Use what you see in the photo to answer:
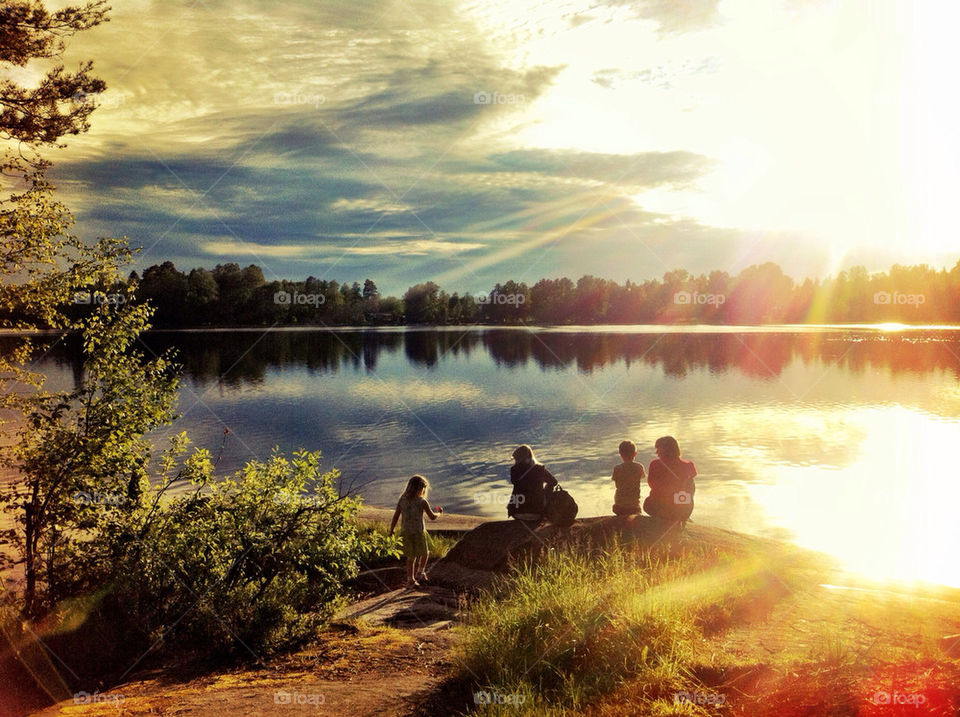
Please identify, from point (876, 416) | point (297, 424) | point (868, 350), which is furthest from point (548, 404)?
point (868, 350)

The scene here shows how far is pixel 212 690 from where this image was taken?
7250mm

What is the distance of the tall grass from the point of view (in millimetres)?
6066

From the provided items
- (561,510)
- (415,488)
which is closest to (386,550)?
(415,488)

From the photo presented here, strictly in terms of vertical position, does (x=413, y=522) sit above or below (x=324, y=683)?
above

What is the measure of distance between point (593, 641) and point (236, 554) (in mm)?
5234

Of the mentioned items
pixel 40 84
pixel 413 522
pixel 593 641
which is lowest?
pixel 413 522

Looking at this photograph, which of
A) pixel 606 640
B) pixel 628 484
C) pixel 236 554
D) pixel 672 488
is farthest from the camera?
pixel 628 484

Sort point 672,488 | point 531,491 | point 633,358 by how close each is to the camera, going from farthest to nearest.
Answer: point 633,358
point 531,491
point 672,488

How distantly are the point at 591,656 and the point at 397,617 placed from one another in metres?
4.23

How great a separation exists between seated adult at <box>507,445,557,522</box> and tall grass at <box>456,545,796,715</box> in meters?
3.55

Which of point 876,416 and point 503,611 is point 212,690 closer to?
point 503,611

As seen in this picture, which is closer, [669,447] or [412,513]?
[669,447]

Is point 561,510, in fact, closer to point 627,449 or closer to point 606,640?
point 627,449

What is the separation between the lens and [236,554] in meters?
9.30
